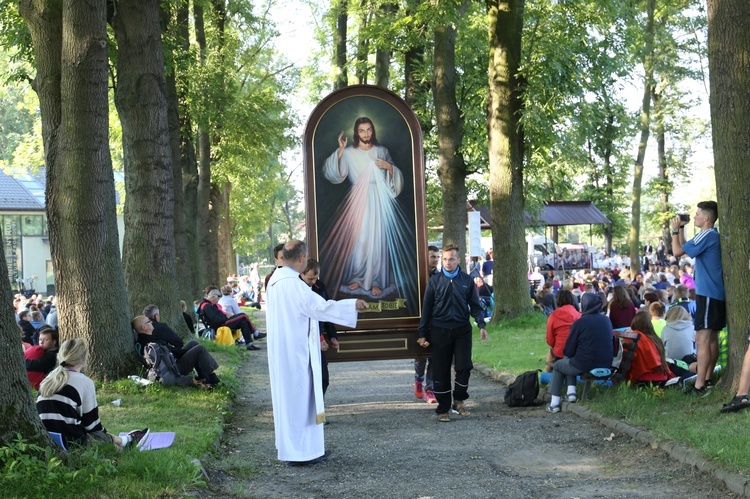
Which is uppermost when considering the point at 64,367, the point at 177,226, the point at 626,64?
the point at 626,64

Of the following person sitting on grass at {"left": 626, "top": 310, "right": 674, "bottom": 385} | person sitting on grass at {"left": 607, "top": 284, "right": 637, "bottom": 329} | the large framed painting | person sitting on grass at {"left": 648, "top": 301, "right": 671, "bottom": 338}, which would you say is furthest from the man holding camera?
person sitting on grass at {"left": 648, "top": 301, "right": 671, "bottom": 338}

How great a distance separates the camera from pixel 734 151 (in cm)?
994

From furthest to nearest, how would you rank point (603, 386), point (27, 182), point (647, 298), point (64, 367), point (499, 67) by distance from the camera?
point (27, 182), point (499, 67), point (647, 298), point (603, 386), point (64, 367)

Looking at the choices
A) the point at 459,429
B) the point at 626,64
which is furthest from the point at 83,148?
the point at 626,64

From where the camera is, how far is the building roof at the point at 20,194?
60500 mm

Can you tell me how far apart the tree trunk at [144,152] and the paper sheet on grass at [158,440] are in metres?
6.91

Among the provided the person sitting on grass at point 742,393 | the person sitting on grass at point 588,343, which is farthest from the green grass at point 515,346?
the person sitting on grass at point 742,393

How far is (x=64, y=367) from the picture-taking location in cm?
805

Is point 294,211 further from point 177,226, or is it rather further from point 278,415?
point 278,415

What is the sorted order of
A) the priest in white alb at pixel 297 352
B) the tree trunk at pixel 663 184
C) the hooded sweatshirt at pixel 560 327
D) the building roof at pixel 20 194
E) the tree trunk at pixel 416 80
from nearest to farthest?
the priest in white alb at pixel 297 352
the hooded sweatshirt at pixel 560 327
the tree trunk at pixel 416 80
the tree trunk at pixel 663 184
the building roof at pixel 20 194

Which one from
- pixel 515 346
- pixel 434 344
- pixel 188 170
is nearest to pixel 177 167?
pixel 188 170

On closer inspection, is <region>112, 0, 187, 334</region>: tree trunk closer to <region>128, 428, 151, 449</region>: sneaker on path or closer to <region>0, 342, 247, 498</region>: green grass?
<region>0, 342, 247, 498</region>: green grass

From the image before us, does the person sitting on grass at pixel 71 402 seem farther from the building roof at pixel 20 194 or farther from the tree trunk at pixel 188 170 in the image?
the building roof at pixel 20 194

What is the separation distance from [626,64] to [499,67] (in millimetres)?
→ 5163
